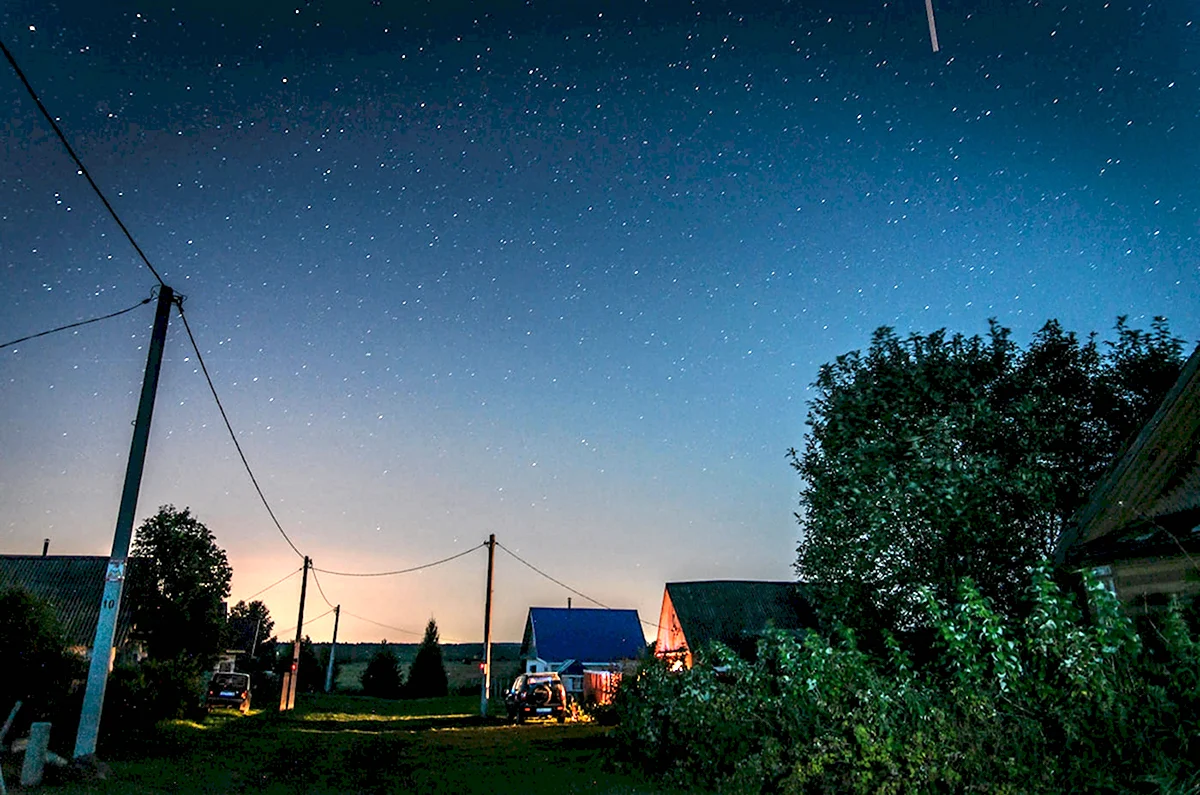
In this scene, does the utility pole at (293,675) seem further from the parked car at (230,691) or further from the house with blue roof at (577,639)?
the house with blue roof at (577,639)

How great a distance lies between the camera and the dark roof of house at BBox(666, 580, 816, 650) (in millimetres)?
46594

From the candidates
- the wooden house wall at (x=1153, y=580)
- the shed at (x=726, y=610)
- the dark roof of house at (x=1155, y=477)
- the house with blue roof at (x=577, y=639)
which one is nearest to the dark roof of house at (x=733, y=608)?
the shed at (x=726, y=610)

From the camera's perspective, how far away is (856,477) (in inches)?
711

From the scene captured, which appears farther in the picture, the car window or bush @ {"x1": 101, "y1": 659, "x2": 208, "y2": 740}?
the car window

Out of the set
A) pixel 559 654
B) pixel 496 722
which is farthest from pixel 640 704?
pixel 559 654

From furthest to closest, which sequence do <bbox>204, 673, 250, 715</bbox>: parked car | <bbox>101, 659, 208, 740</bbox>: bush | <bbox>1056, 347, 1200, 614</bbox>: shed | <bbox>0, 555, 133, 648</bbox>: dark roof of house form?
<bbox>204, 673, 250, 715</bbox>: parked car → <bbox>0, 555, 133, 648</bbox>: dark roof of house → <bbox>101, 659, 208, 740</bbox>: bush → <bbox>1056, 347, 1200, 614</bbox>: shed

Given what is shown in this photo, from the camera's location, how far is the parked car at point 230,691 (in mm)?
38750

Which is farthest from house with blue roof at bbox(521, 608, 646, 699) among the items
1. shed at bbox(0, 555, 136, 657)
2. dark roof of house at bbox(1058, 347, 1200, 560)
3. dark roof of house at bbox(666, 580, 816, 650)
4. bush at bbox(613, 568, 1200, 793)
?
bush at bbox(613, 568, 1200, 793)

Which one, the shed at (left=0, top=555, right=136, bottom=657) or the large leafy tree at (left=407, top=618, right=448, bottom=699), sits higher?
the shed at (left=0, top=555, right=136, bottom=657)

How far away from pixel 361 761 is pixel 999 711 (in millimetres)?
14815

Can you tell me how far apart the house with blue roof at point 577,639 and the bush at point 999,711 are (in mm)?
51843

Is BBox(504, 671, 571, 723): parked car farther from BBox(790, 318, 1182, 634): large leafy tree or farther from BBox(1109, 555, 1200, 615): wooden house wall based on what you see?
BBox(1109, 555, 1200, 615): wooden house wall

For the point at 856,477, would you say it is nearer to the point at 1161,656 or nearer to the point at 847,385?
the point at 847,385

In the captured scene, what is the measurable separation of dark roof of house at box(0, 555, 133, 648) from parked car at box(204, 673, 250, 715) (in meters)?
4.78
